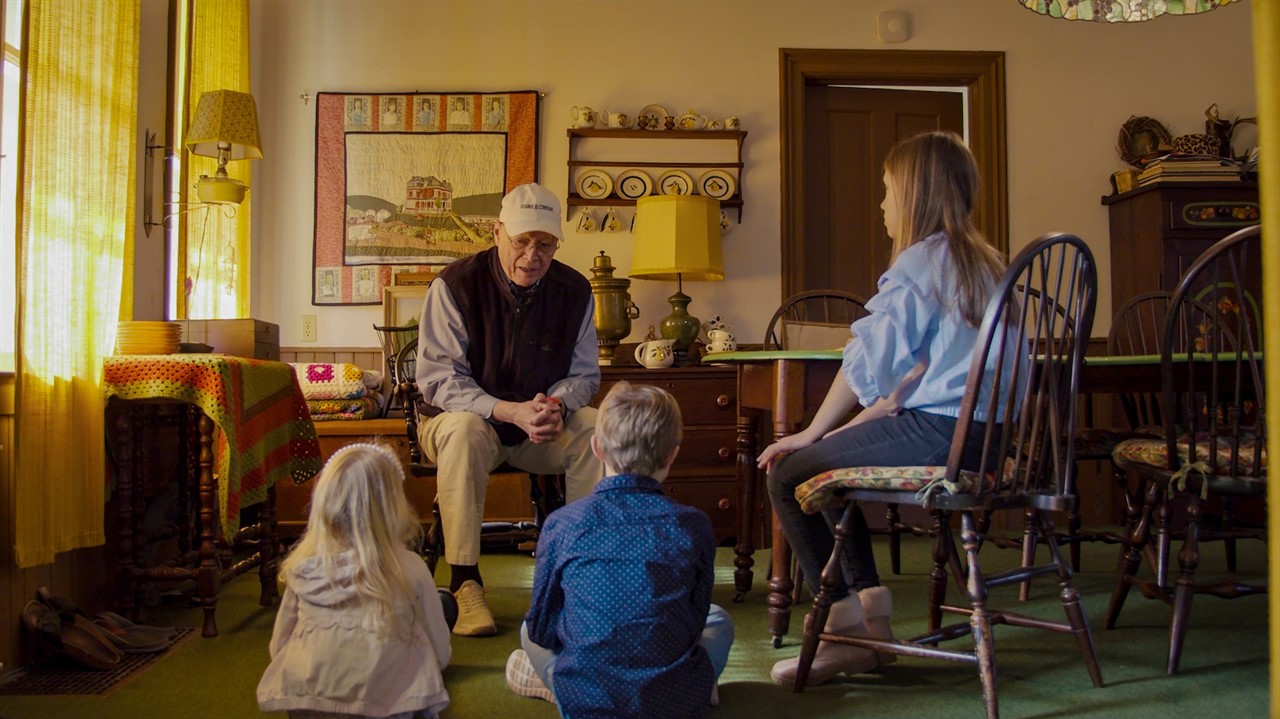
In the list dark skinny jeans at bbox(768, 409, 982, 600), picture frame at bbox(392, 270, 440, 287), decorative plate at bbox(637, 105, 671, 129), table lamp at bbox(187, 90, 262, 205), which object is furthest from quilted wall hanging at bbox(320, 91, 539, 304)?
dark skinny jeans at bbox(768, 409, 982, 600)

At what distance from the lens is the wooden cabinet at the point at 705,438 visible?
158 inches

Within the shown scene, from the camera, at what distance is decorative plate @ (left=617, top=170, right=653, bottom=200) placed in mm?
4617

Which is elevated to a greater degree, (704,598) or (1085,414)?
(1085,414)

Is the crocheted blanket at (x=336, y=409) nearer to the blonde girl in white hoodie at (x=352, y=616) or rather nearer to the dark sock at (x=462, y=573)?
the dark sock at (x=462, y=573)

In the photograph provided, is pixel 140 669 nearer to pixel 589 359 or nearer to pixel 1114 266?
pixel 589 359

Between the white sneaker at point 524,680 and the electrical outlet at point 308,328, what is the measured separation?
9.01 feet

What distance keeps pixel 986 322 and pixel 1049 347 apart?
0.62 feet

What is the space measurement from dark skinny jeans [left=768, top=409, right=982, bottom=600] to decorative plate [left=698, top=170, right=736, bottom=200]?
2561 millimetres

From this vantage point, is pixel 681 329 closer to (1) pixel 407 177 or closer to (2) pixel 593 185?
(2) pixel 593 185

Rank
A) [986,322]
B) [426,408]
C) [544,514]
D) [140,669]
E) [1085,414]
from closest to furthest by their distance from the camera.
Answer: [986,322], [140,669], [426,408], [544,514], [1085,414]

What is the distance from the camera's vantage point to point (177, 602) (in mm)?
3014

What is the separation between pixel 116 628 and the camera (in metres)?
2.50

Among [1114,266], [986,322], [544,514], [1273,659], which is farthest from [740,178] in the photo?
[1273,659]

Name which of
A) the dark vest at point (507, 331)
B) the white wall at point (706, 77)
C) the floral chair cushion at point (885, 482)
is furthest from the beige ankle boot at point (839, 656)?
the white wall at point (706, 77)
